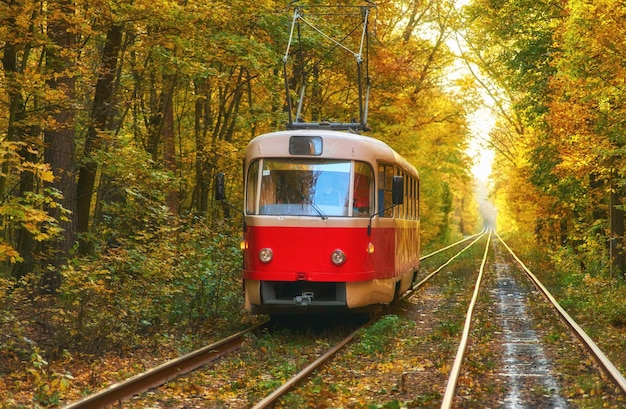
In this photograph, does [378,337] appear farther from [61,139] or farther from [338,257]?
[61,139]

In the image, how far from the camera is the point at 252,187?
14031 mm

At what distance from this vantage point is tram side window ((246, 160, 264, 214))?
13.9m

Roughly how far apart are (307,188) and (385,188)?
5.67 ft

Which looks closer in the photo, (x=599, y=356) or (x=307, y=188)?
(x=599, y=356)

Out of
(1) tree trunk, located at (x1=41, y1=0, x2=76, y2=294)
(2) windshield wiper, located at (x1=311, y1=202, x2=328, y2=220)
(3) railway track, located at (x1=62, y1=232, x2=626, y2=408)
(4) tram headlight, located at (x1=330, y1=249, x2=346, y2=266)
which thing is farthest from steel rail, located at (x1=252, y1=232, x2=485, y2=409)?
(1) tree trunk, located at (x1=41, y1=0, x2=76, y2=294)

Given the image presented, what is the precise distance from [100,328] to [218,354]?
161 cm

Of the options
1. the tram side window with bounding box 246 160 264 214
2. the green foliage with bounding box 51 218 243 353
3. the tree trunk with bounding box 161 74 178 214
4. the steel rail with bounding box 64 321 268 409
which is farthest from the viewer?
the tree trunk with bounding box 161 74 178 214

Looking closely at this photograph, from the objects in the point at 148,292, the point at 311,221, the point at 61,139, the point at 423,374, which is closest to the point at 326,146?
the point at 311,221

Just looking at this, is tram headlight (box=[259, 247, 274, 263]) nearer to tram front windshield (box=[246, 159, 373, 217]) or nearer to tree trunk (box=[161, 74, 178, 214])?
tram front windshield (box=[246, 159, 373, 217])

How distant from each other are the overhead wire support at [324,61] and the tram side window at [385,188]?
116 centimetres

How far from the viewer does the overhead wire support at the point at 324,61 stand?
16.3 m

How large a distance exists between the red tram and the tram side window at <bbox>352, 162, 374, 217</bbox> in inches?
0.6

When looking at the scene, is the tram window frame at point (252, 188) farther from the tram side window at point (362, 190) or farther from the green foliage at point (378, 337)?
the green foliage at point (378, 337)

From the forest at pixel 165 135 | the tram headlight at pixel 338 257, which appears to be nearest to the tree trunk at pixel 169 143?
the forest at pixel 165 135
